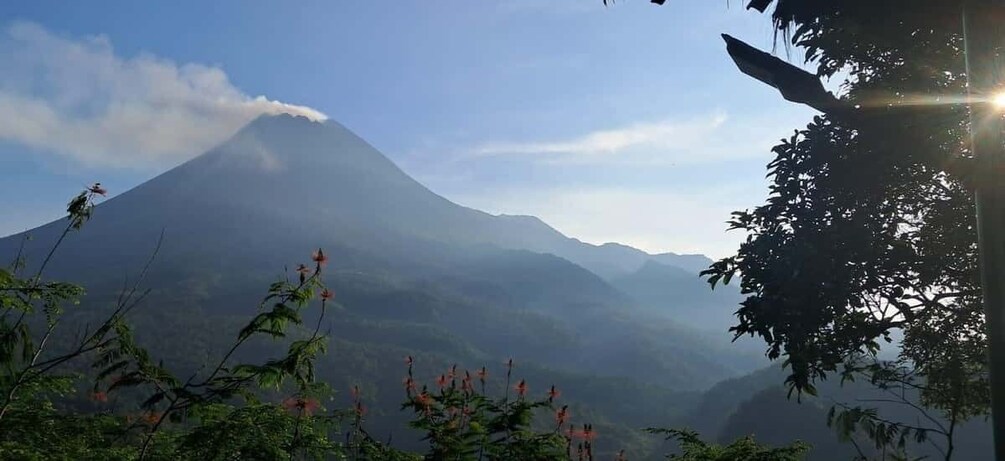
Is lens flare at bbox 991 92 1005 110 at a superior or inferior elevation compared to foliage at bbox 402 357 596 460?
superior

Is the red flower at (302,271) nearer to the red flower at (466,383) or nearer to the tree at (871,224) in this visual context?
the red flower at (466,383)

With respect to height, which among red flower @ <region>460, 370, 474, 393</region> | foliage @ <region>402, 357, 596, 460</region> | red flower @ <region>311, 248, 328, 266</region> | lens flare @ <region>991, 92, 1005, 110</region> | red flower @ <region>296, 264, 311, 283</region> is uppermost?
lens flare @ <region>991, 92, 1005, 110</region>

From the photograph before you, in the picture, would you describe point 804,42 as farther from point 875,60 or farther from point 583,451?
point 583,451

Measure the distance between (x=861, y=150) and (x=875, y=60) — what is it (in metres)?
1.31

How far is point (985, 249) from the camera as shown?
2.79 metres

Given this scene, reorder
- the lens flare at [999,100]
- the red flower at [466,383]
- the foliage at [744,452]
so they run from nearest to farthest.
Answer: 1. the lens flare at [999,100]
2. the foliage at [744,452]
3. the red flower at [466,383]

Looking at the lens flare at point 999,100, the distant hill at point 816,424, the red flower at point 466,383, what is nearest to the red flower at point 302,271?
the red flower at point 466,383

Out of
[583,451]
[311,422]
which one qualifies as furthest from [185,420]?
[583,451]

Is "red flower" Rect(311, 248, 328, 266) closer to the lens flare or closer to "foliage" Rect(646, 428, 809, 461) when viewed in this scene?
"foliage" Rect(646, 428, 809, 461)

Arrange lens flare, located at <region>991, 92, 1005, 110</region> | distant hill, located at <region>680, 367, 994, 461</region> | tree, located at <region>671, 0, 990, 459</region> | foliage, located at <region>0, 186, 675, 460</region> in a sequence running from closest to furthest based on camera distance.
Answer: lens flare, located at <region>991, 92, 1005, 110</region>, foliage, located at <region>0, 186, 675, 460</region>, tree, located at <region>671, 0, 990, 459</region>, distant hill, located at <region>680, 367, 994, 461</region>

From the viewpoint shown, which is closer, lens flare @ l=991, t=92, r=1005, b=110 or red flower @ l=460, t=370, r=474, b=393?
lens flare @ l=991, t=92, r=1005, b=110

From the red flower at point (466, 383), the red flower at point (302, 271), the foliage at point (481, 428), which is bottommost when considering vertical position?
the foliage at point (481, 428)

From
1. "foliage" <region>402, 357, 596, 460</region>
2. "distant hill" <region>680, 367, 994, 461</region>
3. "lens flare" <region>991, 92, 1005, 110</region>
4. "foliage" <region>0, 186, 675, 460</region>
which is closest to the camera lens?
"lens flare" <region>991, 92, 1005, 110</region>

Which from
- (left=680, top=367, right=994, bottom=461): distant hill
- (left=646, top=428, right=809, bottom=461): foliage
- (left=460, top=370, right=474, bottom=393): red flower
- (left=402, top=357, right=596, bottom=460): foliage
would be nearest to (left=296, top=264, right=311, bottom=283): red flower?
(left=402, top=357, right=596, bottom=460): foliage
